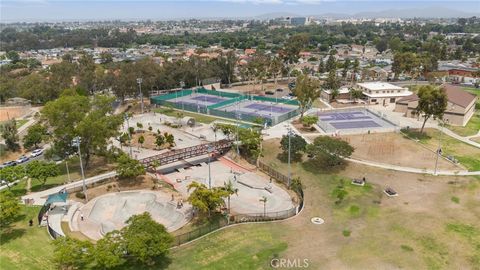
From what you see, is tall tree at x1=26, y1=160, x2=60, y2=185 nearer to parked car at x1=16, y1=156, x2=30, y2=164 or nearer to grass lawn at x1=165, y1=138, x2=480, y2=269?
parked car at x1=16, y1=156, x2=30, y2=164

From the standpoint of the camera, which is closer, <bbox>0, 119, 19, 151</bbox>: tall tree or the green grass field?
the green grass field

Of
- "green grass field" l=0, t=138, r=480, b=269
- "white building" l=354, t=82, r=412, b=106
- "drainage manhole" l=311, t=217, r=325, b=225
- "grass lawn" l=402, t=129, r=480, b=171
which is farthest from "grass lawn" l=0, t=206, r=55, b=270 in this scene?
"white building" l=354, t=82, r=412, b=106

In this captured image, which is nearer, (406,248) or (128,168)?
(406,248)

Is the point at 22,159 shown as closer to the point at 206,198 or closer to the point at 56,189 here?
the point at 56,189

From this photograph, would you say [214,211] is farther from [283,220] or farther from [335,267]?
[335,267]

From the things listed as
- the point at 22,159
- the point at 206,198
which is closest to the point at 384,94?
the point at 206,198
